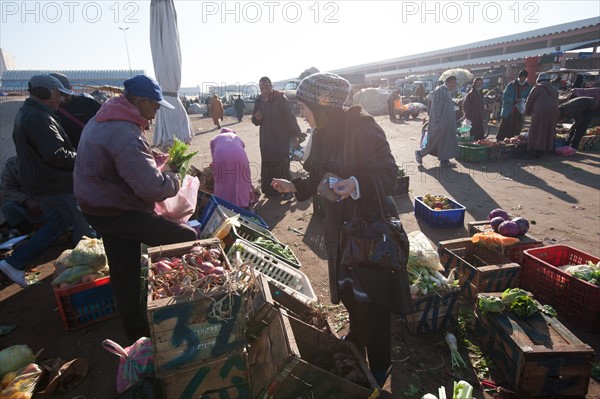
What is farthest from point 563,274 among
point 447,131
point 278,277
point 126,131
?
point 447,131

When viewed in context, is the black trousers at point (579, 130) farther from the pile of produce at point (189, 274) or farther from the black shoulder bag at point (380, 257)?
the pile of produce at point (189, 274)

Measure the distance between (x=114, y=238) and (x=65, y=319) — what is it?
1.14 metres

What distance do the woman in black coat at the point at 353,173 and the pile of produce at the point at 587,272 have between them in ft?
7.20

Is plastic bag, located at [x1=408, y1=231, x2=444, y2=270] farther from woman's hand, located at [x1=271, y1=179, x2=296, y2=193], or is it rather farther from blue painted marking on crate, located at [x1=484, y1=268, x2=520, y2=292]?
woman's hand, located at [x1=271, y1=179, x2=296, y2=193]

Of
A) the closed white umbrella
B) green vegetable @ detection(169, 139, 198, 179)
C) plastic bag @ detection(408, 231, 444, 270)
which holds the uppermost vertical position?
the closed white umbrella

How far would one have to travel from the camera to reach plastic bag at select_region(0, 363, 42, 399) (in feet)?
8.08

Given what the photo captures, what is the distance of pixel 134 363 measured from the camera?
2439 millimetres

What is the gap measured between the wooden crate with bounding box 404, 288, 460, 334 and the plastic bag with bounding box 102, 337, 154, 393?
7.23ft

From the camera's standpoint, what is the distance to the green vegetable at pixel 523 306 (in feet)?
9.59

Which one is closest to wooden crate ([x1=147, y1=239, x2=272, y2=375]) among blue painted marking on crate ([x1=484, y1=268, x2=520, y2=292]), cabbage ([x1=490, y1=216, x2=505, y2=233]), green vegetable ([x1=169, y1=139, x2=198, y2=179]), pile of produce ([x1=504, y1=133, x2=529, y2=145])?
blue painted marking on crate ([x1=484, y1=268, x2=520, y2=292])

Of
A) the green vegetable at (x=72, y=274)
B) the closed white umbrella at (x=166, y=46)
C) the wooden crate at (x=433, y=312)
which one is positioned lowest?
the wooden crate at (x=433, y=312)

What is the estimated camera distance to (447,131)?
29.3 ft

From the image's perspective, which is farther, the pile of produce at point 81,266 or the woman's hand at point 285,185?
the pile of produce at point 81,266

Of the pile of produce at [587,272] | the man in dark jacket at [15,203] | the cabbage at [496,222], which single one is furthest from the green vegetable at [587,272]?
the man in dark jacket at [15,203]
